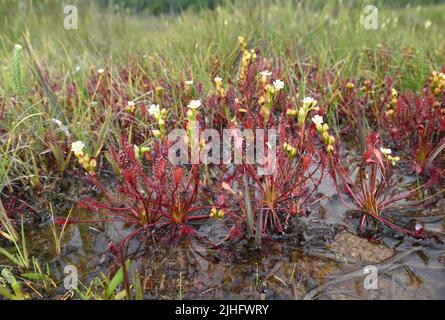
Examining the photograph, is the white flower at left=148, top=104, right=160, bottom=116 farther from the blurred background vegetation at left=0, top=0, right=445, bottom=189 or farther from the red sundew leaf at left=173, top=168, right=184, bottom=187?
the blurred background vegetation at left=0, top=0, right=445, bottom=189

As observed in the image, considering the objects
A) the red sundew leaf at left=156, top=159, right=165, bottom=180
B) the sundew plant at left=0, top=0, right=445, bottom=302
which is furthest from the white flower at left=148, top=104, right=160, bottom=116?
the red sundew leaf at left=156, top=159, right=165, bottom=180

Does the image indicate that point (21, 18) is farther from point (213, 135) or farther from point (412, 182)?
point (412, 182)

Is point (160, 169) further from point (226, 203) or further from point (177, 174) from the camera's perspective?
point (226, 203)

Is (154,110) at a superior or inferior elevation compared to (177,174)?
superior

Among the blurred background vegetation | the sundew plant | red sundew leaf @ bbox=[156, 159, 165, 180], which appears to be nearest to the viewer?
the sundew plant

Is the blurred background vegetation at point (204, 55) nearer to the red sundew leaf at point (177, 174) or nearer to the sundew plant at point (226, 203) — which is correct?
the sundew plant at point (226, 203)

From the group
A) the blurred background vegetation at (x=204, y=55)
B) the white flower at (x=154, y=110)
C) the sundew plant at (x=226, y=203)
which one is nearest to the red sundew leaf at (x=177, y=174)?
the sundew plant at (x=226, y=203)

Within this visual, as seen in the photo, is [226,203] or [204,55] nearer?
[226,203]

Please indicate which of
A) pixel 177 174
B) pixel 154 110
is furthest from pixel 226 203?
pixel 154 110

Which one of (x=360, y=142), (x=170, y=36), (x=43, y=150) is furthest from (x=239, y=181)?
(x=170, y=36)

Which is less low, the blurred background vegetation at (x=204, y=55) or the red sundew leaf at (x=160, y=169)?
the blurred background vegetation at (x=204, y=55)

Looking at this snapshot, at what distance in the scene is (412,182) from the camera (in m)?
2.51

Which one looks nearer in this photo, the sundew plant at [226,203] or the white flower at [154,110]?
the sundew plant at [226,203]

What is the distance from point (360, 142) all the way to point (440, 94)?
690 millimetres
